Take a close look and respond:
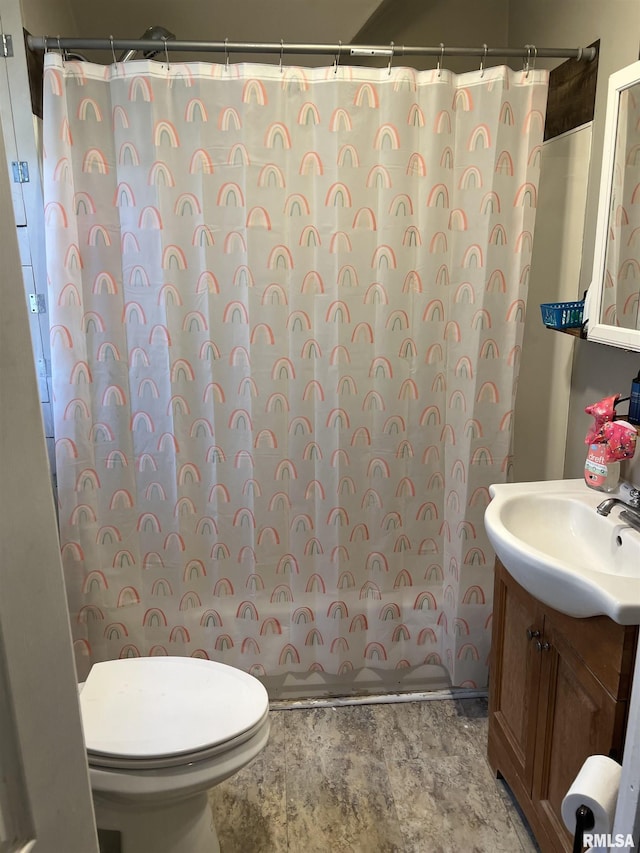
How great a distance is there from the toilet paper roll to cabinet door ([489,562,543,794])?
28.5 inches

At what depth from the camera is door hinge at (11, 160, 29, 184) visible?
1775 millimetres

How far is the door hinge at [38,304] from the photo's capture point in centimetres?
188

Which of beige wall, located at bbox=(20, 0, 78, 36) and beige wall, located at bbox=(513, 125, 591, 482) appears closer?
beige wall, located at bbox=(20, 0, 78, 36)

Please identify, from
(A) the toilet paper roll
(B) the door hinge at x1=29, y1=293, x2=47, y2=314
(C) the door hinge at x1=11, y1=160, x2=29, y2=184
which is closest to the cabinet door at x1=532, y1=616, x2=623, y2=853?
(A) the toilet paper roll

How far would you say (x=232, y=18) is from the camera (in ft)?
7.22

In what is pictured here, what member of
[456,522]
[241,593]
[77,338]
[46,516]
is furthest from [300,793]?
[46,516]

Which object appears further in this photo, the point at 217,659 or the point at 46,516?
the point at 217,659

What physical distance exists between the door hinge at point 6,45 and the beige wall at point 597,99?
5.26 ft

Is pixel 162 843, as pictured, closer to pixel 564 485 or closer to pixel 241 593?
pixel 241 593

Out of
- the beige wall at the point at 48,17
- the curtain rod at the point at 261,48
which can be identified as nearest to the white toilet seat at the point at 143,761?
the curtain rod at the point at 261,48

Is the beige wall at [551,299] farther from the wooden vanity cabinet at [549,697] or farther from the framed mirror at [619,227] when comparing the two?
the wooden vanity cabinet at [549,697]

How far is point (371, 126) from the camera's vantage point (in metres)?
1.78

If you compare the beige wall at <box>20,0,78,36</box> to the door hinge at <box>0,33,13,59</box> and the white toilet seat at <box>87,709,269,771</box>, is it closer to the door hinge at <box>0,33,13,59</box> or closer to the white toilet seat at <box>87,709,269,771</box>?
the door hinge at <box>0,33,13,59</box>

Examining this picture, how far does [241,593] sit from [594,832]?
58.6 inches
